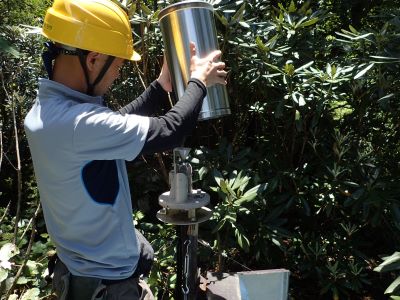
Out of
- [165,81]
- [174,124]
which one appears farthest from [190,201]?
[165,81]

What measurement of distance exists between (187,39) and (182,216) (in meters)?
0.81

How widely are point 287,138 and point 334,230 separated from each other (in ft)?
2.42

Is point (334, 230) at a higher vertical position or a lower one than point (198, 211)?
lower

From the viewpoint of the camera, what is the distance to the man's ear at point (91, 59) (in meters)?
1.70

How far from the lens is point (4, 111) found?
4527mm

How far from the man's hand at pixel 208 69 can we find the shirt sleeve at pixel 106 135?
0.35 metres

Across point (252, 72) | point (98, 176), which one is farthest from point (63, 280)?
point (252, 72)

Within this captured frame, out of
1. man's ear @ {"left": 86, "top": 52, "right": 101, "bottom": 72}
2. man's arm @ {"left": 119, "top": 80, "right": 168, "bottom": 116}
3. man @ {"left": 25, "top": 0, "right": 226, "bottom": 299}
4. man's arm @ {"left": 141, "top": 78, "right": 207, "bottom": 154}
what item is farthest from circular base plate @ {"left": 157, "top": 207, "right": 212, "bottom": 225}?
man's ear @ {"left": 86, "top": 52, "right": 101, "bottom": 72}

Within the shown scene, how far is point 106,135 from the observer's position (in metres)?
1.59

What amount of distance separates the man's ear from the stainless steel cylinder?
483 millimetres

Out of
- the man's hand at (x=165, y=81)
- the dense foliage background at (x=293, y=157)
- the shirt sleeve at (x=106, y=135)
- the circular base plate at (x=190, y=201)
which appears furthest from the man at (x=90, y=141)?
the dense foliage background at (x=293, y=157)

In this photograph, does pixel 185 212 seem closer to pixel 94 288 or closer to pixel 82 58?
pixel 94 288

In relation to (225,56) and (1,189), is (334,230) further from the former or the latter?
(1,189)

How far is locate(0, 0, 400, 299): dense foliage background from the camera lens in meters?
2.77
